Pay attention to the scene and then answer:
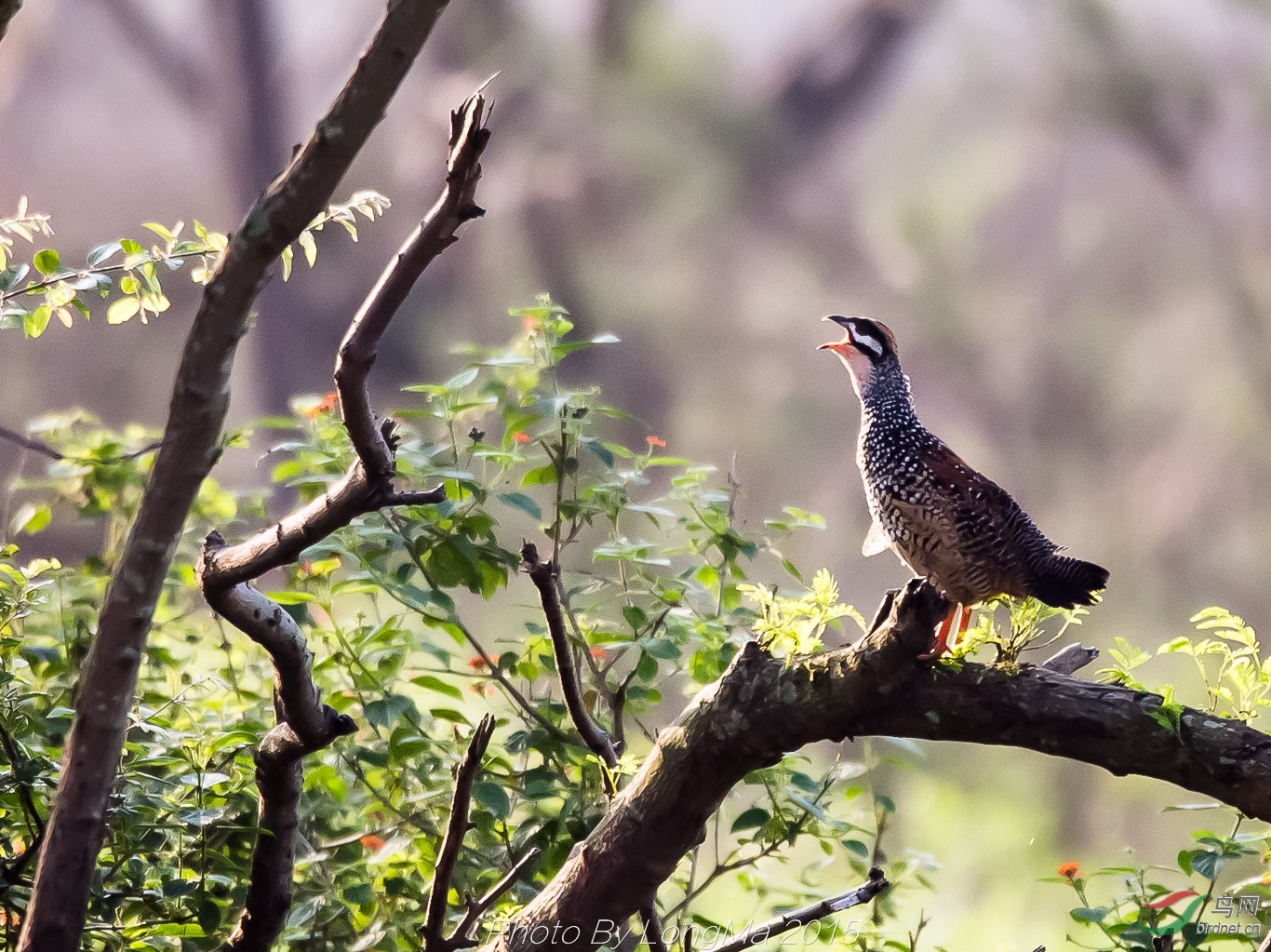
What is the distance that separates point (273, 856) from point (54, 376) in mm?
2448

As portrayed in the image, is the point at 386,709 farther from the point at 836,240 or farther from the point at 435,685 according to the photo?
the point at 836,240

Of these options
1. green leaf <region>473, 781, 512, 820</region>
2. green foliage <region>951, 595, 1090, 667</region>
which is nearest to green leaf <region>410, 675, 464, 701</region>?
green leaf <region>473, 781, 512, 820</region>

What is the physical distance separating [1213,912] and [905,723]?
2.09 ft

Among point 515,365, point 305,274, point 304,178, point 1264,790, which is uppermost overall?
point 305,274

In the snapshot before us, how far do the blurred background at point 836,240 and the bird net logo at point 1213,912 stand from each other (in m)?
1.07

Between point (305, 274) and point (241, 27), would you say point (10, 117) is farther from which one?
point (305, 274)

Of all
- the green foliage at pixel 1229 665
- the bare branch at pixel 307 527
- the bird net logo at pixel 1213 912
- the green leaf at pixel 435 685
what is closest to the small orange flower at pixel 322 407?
the green leaf at pixel 435 685

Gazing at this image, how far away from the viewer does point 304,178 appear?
734 mm

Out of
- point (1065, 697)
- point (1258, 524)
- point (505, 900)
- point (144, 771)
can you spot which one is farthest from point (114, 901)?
point (1258, 524)

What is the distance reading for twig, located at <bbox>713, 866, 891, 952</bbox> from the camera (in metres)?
0.98

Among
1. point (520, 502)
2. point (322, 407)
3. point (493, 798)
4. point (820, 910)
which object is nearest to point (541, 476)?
point (520, 502)

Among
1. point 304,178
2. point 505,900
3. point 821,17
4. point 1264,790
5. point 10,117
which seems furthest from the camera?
point 10,117

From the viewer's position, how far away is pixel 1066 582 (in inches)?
41.1

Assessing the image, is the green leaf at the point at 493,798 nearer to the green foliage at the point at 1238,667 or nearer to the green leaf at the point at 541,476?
the green leaf at the point at 541,476
